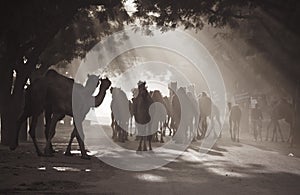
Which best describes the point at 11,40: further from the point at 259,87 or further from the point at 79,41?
the point at 259,87

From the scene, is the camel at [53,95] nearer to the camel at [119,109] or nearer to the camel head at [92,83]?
the camel head at [92,83]

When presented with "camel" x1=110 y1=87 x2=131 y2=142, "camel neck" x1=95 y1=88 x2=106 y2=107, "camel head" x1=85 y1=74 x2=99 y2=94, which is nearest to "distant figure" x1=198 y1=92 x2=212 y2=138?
"camel" x1=110 y1=87 x2=131 y2=142

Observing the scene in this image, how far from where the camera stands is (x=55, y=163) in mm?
15539

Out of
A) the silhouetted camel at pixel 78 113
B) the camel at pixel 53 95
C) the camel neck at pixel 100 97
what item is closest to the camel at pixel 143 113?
the camel neck at pixel 100 97

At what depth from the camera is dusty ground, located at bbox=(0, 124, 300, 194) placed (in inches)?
422

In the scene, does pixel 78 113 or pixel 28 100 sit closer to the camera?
pixel 78 113

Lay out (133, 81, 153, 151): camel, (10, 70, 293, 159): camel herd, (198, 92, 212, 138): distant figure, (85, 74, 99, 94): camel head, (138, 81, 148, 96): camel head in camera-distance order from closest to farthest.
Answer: (10, 70, 293, 159): camel herd, (85, 74, 99, 94): camel head, (133, 81, 153, 151): camel, (138, 81, 148, 96): camel head, (198, 92, 212, 138): distant figure

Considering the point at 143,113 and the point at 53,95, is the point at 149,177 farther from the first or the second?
the point at 143,113

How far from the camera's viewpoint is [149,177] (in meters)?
12.9

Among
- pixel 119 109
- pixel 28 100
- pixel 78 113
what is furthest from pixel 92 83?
pixel 119 109

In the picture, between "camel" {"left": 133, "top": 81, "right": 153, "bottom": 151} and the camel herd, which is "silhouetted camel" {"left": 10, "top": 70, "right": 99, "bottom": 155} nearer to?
the camel herd

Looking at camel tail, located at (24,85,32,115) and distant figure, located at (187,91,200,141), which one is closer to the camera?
camel tail, located at (24,85,32,115)

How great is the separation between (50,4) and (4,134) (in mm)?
7416

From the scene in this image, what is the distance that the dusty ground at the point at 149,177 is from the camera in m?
10.7
